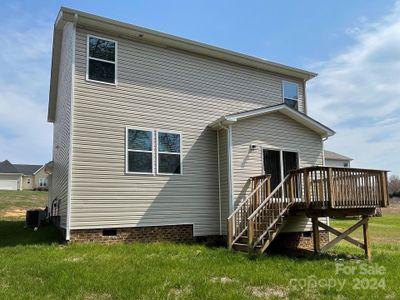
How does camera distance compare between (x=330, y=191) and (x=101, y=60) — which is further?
(x=101, y=60)

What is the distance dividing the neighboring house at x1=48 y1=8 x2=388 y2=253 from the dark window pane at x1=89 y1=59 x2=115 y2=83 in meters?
0.03

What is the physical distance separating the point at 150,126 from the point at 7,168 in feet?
180

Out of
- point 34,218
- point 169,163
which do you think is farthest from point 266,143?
point 34,218

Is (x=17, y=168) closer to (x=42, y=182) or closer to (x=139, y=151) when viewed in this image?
(x=42, y=182)

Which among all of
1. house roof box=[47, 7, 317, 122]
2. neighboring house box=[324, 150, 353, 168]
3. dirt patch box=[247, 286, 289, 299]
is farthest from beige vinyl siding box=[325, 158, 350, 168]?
dirt patch box=[247, 286, 289, 299]

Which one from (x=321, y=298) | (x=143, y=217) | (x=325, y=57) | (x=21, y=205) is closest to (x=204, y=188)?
(x=143, y=217)

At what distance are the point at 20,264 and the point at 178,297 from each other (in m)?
3.82

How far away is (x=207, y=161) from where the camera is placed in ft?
42.9

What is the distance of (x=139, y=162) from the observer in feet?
38.9

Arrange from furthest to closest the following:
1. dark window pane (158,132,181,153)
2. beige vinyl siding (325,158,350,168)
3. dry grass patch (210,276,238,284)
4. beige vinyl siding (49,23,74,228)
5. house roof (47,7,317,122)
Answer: beige vinyl siding (325,158,350,168) → dark window pane (158,132,181,153) → beige vinyl siding (49,23,74,228) → house roof (47,7,317,122) → dry grass patch (210,276,238,284)

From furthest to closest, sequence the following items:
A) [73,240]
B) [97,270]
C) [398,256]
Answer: [398,256], [73,240], [97,270]

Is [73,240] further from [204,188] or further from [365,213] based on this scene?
[365,213]

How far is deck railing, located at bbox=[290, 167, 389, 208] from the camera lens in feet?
34.9

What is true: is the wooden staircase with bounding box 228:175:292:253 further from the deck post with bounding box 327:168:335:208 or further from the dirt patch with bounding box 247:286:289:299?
the dirt patch with bounding box 247:286:289:299
